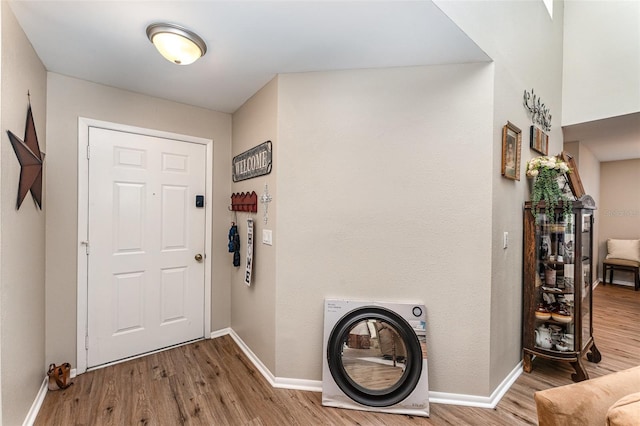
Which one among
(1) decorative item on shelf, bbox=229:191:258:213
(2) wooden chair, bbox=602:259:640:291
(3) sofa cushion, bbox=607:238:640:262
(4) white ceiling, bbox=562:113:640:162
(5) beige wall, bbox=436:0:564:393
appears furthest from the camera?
(3) sofa cushion, bbox=607:238:640:262

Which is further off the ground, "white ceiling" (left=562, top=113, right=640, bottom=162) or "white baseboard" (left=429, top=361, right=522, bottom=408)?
"white ceiling" (left=562, top=113, right=640, bottom=162)

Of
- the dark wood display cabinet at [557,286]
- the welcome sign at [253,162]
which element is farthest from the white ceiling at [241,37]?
the dark wood display cabinet at [557,286]

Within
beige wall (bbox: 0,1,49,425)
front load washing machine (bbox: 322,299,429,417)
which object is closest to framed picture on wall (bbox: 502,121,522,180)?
front load washing machine (bbox: 322,299,429,417)

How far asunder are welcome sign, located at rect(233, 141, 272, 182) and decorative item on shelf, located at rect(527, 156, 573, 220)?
221 cm

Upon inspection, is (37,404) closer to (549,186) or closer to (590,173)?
(549,186)

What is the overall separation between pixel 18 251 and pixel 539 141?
156 inches

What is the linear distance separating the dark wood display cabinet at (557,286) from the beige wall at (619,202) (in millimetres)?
3989

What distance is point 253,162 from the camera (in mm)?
2455

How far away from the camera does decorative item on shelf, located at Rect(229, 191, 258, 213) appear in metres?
2.42

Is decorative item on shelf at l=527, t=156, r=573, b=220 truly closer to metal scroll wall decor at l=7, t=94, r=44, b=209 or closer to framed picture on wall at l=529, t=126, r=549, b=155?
framed picture on wall at l=529, t=126, r=549, b=155

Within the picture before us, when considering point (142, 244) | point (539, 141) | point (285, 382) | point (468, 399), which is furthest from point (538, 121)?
point (142, 244)

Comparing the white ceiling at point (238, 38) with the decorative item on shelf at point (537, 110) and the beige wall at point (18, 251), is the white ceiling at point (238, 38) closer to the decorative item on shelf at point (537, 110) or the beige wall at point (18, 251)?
the beige wall at point (18, 251)

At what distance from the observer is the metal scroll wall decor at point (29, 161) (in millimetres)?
1535

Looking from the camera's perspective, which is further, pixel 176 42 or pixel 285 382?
pixel 285 382
